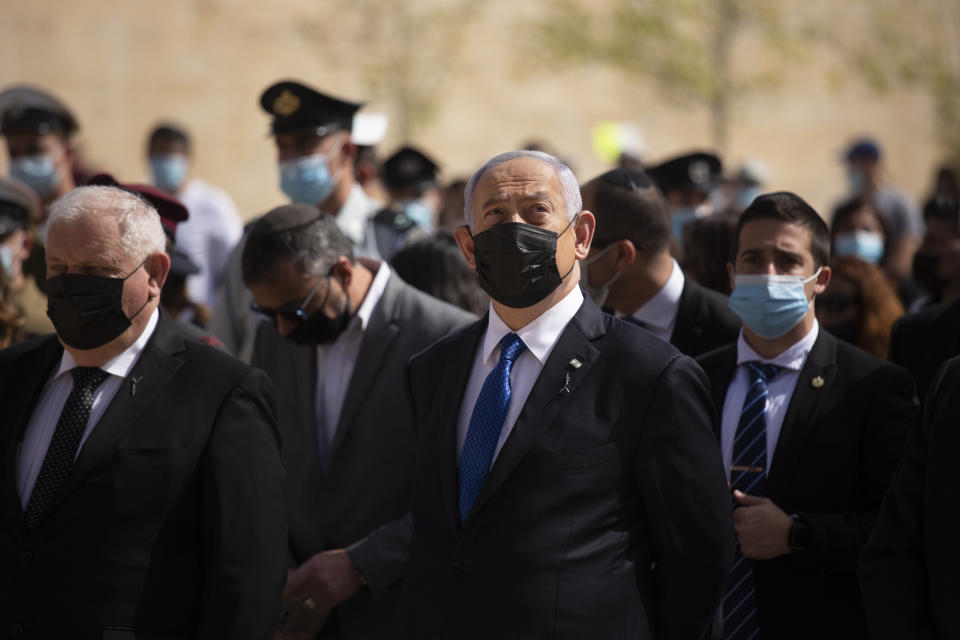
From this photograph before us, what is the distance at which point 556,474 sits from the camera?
126 inches

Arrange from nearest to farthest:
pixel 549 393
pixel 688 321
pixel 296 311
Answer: pixel 549 393, pixel 296 311, pixel 688 321

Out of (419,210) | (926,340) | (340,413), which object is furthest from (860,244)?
(340,413)

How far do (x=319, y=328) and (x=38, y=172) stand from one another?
11.6ft

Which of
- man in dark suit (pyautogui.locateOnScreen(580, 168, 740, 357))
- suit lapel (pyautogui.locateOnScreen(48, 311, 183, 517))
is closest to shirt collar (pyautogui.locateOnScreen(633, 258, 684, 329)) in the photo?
man in dark suit (pyautogui.locateOnScreen(580, 168, 740, 357))

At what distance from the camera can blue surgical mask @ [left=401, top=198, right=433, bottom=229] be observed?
9797 millimetres

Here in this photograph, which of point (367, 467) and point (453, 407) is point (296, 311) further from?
point (453, 407)

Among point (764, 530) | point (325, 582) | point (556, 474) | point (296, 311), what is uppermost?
point (296, 311)

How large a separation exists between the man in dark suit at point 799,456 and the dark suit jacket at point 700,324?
1.39ft

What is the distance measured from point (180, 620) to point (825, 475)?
2.16 metres

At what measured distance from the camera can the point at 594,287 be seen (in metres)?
4.85

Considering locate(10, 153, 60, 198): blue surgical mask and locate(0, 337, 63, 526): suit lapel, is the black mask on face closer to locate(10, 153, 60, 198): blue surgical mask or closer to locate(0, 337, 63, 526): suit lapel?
locate(0, 337, 63, 526): suit lapel

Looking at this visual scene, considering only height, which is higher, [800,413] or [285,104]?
[285,104]

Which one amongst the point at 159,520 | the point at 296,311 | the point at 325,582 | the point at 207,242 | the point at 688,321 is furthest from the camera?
the point at 207,242

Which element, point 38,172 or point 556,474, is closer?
point 556,474
